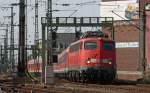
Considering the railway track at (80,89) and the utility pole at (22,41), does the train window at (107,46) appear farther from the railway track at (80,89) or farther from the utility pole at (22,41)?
the utility pole at (22,41)

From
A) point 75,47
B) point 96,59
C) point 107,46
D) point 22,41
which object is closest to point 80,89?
point 96,59

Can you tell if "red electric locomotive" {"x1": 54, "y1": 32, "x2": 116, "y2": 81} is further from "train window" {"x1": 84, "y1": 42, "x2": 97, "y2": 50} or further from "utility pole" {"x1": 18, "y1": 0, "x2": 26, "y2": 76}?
"utility pole" {"x1": 18, "y1": 0, "x2": 26, "y2": 76}

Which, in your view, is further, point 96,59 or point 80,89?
point 96,59

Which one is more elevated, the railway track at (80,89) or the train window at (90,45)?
the train window at (90,45)

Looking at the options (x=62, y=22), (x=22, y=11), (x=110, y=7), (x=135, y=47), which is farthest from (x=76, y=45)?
(x=110, y=7)

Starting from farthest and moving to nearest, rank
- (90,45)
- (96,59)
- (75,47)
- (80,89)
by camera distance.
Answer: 1. (75,47)
2. (90,45)
3. (96,59)
4. (80,89)

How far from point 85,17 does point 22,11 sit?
72.1 feet

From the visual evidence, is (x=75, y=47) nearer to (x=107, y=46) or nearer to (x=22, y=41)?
(x=107, y=46)

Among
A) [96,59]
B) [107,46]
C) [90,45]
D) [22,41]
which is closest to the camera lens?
[96,59]

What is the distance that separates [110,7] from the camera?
A: 98.8 m

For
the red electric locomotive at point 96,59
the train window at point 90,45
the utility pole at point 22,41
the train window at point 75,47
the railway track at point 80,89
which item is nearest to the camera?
the railway track at point 80,89

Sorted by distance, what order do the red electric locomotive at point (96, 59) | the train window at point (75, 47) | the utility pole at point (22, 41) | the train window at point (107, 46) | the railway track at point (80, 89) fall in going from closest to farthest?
1. the railway track at point (80, 89)
2. the red electric locomotive at point (96, 59)
3. the train window at point (107, 46)
4. the train window at point (75, 47)
5. the utility pole at point (22, 41)

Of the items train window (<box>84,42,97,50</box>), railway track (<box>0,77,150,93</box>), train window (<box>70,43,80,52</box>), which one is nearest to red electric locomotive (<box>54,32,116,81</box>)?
Result: train window (<box>84,42,97,50</box>)

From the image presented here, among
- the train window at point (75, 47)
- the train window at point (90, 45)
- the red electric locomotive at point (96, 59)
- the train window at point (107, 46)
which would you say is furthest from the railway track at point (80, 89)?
the train window at point (75, 47)
